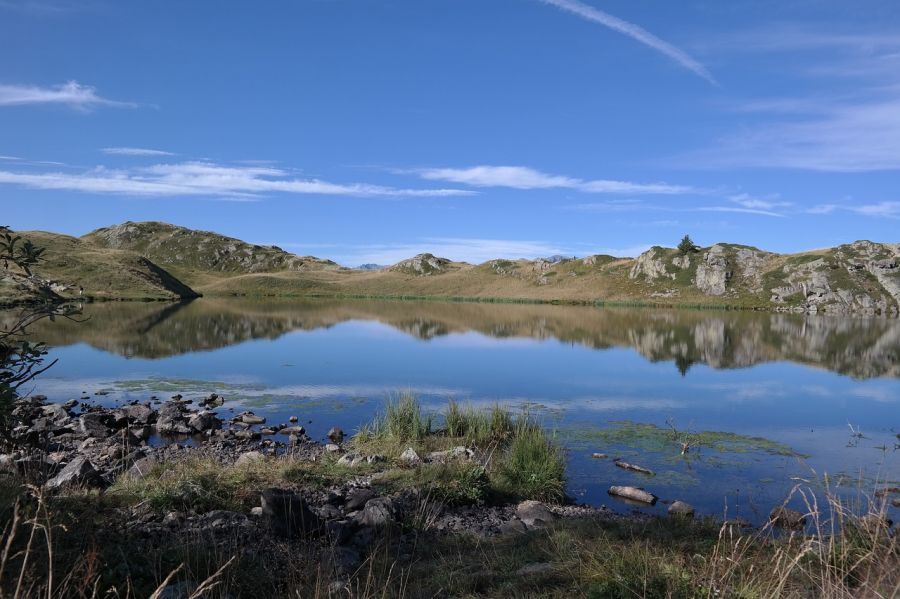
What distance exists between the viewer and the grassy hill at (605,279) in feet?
357

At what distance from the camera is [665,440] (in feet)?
64.5

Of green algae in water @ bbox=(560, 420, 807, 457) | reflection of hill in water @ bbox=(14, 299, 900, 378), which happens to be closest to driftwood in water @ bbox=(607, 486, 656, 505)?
green algae in water @ bbox=(560, 420, 807, 457)

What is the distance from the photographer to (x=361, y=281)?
7032 inches

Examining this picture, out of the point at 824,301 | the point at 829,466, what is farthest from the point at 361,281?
the point at 829,466

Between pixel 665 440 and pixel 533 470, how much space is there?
7.53 metres

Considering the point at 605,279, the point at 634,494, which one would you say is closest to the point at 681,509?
the point at 634,494

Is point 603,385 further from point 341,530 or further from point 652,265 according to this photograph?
point 652,265

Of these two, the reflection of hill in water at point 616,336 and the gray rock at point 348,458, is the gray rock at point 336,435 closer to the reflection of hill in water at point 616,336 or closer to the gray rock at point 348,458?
the gray rock at point 348,458

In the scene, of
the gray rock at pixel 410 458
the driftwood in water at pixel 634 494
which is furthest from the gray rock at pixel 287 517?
the driftwood in water at pixel 634 494

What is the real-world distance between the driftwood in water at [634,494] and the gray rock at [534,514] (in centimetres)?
280

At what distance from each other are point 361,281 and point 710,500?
168154 mm

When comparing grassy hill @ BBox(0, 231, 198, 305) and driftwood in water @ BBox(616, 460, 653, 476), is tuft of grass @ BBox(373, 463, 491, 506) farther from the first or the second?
grassy hill @ BBox(0, 231, 198, 305)

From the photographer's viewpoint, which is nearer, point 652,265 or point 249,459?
point 249,459

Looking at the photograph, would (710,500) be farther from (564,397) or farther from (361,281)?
(361,281)
